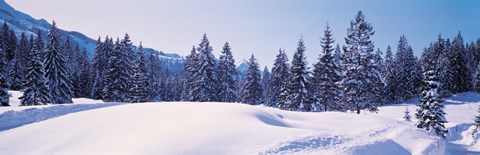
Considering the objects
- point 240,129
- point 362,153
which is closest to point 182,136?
point 240,129

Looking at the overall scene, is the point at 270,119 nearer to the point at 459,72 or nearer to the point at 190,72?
the point at 190,72

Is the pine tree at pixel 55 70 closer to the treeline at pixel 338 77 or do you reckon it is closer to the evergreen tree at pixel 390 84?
the treeline at pixel 338 77

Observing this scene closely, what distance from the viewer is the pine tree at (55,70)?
112 feet

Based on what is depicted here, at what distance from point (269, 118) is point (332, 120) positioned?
415cm

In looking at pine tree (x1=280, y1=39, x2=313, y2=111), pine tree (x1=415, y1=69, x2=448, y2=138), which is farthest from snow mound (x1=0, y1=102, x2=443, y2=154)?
pine tree (x1=280, y1=39, x2=313, y2=111)

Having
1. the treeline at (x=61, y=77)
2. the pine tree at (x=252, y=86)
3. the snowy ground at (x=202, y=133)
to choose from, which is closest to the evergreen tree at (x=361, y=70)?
the snowy ground at (x=202, y=133)

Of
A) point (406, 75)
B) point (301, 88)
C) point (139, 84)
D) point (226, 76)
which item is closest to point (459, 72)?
point (406, 75)

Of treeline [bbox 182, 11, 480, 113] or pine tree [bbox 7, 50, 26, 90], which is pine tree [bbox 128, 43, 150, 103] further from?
pine tree [bbox 7, 50, 26, 90]

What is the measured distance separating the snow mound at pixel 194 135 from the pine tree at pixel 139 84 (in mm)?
24796

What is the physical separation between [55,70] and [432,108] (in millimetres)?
40792

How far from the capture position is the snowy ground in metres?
8.80

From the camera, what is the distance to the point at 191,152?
813 centimetres

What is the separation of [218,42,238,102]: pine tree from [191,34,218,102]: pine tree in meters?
1.80

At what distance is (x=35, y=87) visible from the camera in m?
31.3
